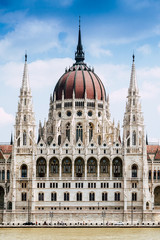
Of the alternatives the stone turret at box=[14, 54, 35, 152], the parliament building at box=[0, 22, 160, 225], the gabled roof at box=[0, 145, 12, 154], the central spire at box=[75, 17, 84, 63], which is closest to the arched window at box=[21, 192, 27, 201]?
the parliament building at box=[0, 22, 160, 225]

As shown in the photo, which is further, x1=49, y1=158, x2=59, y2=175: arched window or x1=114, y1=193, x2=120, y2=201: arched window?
x1=49, y1=158, x2=59, y2=175: arched window

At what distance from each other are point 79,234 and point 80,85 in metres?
55.0

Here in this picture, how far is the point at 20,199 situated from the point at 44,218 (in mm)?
7244

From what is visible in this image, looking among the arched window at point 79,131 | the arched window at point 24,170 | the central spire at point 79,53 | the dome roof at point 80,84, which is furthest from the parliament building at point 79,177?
the central spire at point 79,53

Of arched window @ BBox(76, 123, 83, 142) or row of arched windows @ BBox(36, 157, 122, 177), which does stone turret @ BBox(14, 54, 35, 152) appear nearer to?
row of arched windows @ BBox(36, 157, 122, 177)

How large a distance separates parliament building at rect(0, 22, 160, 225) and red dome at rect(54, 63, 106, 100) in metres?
11.6

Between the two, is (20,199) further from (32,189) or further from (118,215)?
(118,215)

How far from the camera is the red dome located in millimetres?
153625

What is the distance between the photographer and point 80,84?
154m

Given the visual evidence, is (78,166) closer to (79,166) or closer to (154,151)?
(79,166)

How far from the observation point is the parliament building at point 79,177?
131 meters

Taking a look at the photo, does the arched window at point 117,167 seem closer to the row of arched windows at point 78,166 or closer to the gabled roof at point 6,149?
the row of arched windows at point 78,166

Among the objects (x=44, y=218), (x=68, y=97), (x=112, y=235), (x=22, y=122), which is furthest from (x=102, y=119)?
(x=112, y=235)

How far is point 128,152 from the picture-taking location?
136 metres
